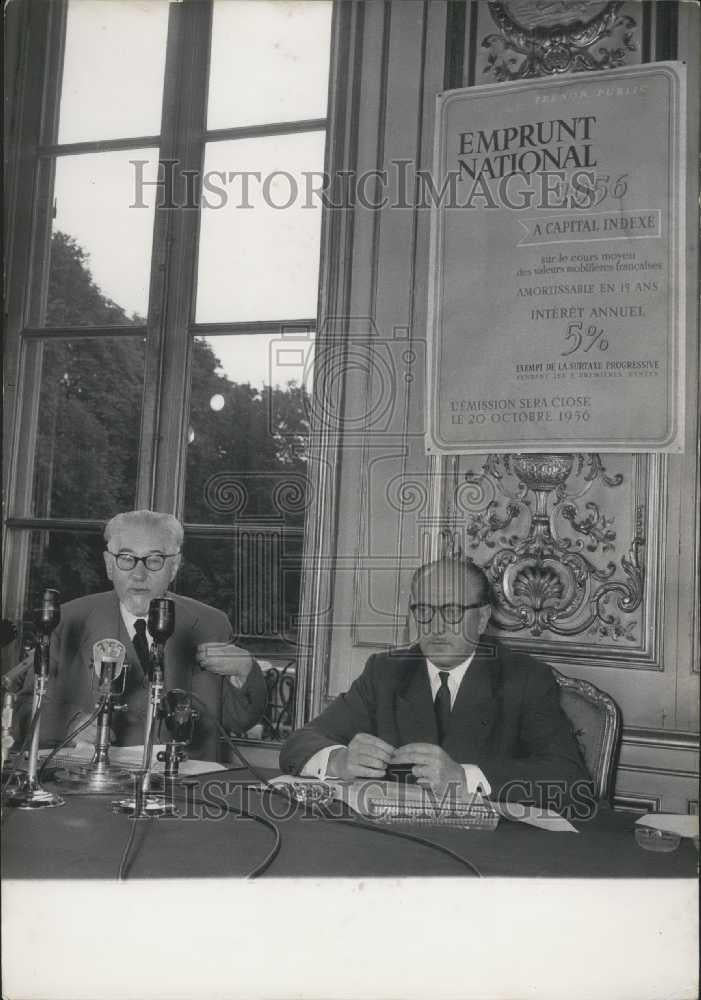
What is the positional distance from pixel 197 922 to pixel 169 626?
1.65ft

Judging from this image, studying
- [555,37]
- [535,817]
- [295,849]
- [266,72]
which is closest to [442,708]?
[535,817]

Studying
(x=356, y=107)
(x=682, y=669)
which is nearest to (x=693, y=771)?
(x=682, y=669)

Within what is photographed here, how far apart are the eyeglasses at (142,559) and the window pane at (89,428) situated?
0.32 m

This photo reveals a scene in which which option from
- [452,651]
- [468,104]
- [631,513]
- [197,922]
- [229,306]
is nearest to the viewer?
A: [197,922]

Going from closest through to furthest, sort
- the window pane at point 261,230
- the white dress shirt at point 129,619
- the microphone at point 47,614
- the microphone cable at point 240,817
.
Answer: the microphone cable at point 240,817 → the microphone at point 47,614 → the white dress shirt at point 129,619 → the window pane at point 261,230

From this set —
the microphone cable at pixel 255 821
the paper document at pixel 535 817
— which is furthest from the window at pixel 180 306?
the paper document at pixel 535 817

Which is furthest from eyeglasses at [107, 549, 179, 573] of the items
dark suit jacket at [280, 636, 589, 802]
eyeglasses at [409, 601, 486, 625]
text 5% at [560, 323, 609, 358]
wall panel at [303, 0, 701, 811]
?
text 5% at [560, 323, 609, 358]

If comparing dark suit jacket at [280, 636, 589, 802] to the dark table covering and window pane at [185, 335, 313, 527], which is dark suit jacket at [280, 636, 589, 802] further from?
window pane at [185, 335, 313, 527]

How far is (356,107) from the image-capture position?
283cm

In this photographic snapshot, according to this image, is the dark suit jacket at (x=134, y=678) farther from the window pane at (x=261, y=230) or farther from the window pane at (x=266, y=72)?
the window pane at (x=266, y=72)

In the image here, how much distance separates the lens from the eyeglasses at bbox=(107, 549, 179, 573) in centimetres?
256

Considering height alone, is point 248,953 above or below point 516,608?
below

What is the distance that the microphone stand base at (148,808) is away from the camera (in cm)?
170

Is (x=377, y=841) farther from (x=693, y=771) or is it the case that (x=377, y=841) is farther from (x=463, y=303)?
(x=463, y=303)
